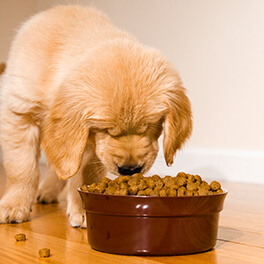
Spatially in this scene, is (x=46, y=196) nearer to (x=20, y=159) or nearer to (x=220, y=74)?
(x=20, y=159)

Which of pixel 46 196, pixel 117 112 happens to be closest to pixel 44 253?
pixel 117 112

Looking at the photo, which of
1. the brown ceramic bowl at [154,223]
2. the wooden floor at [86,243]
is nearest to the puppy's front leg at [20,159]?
the wooden floor at [86,243]

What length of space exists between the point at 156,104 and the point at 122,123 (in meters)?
0.18

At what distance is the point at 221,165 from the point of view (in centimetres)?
424

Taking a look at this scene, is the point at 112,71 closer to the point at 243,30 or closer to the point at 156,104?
the point at 156,104

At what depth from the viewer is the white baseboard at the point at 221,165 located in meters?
3.99

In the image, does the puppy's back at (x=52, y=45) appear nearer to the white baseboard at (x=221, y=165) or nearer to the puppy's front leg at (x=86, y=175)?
the puppy's front leg at (x=86, y=175)

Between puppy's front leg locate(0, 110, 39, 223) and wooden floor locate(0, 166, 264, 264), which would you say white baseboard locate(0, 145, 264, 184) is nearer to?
wooden floor locate(0, 166, 264, 264)

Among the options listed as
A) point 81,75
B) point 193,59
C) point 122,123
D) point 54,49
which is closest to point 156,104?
point 122,123

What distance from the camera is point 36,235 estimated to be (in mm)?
2111

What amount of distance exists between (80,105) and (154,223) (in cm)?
67

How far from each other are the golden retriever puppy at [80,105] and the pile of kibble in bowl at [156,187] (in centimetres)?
21

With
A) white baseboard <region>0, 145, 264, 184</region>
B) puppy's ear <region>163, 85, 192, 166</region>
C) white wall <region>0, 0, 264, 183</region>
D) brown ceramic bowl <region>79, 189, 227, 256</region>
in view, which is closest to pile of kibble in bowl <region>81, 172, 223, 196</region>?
brown ceramic bowl <region>79, 189, 227, 256</region>

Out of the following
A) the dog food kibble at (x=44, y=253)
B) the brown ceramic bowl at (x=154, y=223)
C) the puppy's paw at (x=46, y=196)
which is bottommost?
the puppy's paw at (x=46, y=196)
